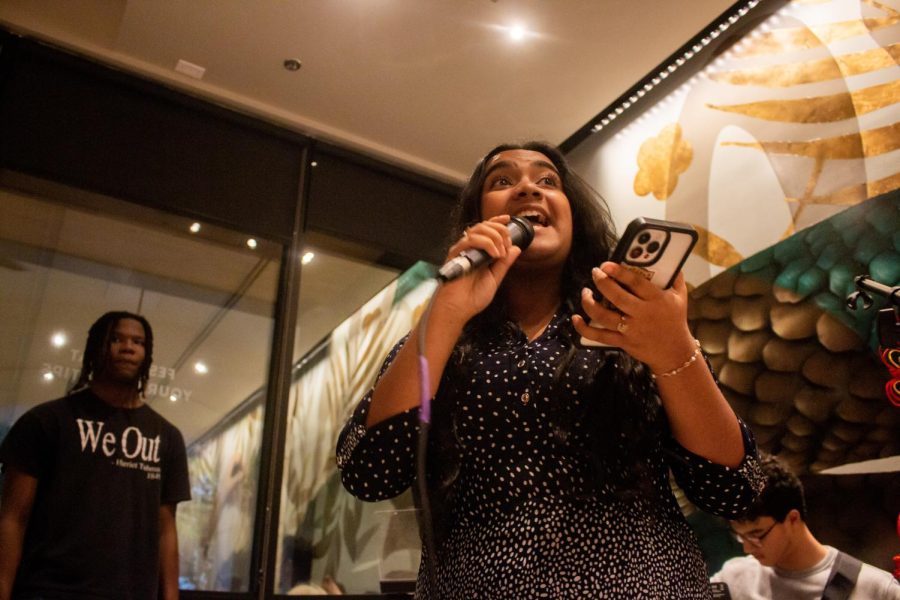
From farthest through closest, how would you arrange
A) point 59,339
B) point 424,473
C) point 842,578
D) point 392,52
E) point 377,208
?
point 377,208
point 392,52
point 59,339
point 842,578
point 424,473

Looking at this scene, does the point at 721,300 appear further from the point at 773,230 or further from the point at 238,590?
the point at 238,590

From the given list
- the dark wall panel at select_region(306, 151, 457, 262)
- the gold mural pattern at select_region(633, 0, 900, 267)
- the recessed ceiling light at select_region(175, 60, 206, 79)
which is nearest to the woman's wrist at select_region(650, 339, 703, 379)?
the gold mural pattern at select_region(633, 0, 900, 267)

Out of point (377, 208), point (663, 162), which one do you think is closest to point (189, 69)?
point (377, 208)

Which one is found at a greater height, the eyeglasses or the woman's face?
the woman's face

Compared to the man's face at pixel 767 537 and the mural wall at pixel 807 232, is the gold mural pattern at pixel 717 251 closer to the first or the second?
the mural wall at pixel 807 232

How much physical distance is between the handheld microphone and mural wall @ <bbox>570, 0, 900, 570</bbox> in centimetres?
157

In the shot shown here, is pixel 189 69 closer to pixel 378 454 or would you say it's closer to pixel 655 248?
pixel 378 454

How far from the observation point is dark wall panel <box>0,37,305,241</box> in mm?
2840

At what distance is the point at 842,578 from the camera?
6.15 feet

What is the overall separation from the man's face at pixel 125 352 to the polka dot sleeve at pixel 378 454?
6.15 feet

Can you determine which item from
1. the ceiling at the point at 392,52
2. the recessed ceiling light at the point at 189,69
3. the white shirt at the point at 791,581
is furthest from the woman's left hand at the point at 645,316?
the recessed ceiling light at the point at 189,69

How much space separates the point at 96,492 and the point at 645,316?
1937 mm

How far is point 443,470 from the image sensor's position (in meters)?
0.79

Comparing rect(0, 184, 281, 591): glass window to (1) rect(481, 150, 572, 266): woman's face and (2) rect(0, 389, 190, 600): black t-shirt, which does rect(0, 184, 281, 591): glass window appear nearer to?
(2) rect(0, 389, 190, 600): black t-shirt
